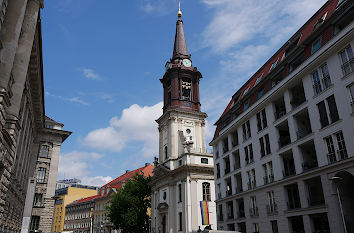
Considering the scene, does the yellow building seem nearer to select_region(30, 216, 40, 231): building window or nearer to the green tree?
the green tree

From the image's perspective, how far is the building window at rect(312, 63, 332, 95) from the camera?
23975 millimetres

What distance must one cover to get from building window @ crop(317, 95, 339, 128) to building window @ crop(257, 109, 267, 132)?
301 inches

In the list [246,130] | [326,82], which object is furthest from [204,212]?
[326,82]

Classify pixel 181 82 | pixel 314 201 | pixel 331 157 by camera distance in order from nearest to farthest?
pixel 331 157
pixel 314 201
pixel 181 82

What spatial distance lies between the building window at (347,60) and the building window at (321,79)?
153cm

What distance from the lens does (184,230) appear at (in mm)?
47844

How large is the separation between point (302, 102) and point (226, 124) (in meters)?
14.6

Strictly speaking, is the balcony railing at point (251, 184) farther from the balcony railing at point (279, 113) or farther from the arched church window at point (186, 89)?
the arched church window at point (186, 89)

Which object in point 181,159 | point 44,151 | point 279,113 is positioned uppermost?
point 181,159

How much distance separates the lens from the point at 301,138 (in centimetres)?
2575

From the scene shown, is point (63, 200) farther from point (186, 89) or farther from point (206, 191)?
point (206, 191)

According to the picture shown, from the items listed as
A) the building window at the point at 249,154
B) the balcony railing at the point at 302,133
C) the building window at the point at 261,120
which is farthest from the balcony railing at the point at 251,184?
the balcony railing at the point at 302,133

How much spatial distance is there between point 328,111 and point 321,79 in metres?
2.78

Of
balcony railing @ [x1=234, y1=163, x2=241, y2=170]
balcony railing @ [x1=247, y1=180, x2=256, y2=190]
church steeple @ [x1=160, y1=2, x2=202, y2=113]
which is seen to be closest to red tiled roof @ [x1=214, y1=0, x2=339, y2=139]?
balcony railing @ [x1=234, y1=163, x2=241, y2=170]
